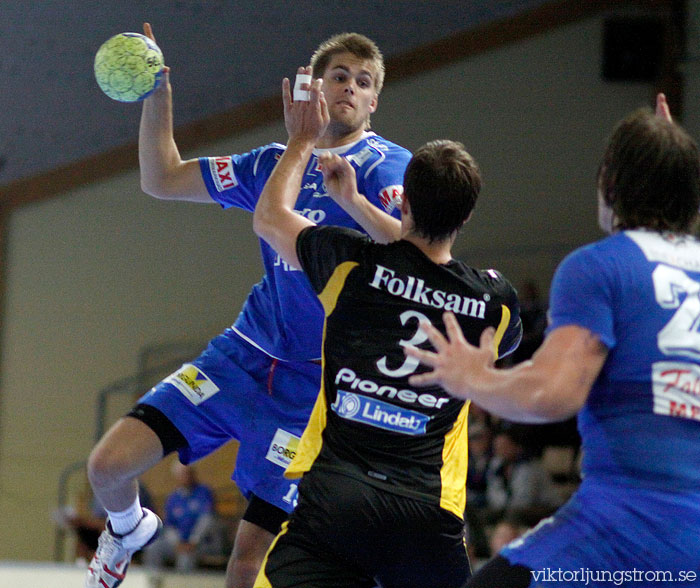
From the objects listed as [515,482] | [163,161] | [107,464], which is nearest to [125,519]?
[107,464]

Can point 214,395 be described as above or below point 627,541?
below

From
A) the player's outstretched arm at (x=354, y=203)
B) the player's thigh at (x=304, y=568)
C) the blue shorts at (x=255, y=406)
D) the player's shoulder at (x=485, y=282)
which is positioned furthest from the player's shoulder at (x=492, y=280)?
the blue shorts at (x=255, y=406)

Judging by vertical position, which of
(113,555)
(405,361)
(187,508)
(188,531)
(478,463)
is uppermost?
(405,361)

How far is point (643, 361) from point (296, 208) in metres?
1.84

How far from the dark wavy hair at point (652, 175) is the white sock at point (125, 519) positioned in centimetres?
221

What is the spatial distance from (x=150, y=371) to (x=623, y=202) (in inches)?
415

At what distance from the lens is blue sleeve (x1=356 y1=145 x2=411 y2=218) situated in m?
3.50

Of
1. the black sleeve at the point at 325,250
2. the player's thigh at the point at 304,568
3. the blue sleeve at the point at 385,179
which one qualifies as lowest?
the player's thigh at the point at 304,568

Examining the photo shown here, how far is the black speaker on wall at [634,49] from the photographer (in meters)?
12.2

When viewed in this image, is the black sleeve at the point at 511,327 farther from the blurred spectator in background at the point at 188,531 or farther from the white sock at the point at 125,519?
the blurred spectator in background at the point at 188,531

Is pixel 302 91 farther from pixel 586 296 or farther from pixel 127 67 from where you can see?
pixel 586 296

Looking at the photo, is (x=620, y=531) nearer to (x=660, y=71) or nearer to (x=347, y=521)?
(x=347, y=521)

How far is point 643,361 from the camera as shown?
7.25 ft

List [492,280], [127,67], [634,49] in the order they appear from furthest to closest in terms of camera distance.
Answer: [634,49] → [127,67] → [492,280]
